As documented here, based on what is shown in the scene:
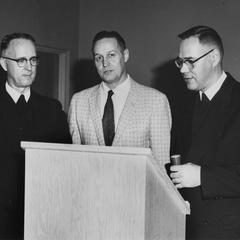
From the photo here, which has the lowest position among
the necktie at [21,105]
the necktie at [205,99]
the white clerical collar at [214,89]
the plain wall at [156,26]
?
the necktie at [21,105]

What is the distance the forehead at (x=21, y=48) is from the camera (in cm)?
238

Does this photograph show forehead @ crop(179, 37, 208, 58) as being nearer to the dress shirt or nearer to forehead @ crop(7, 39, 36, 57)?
the dress shirt

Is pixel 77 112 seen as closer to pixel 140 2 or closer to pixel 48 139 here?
pixel 48 139

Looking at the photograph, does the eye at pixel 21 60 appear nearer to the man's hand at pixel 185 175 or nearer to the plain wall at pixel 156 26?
the man's hand at pixel 185 175

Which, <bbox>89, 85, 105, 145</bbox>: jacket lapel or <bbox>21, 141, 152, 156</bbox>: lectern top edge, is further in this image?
<bbox>89, 85, 105, 145</bbox>: jacket lapel

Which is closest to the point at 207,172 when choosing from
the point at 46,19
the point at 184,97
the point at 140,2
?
the point at 184,97

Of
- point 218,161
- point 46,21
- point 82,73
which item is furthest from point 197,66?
point 82,73

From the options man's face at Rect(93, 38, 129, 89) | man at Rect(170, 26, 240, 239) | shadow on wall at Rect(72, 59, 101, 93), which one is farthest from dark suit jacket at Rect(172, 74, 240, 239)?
shadow on wall at Rect(72, 59, 101, 93)

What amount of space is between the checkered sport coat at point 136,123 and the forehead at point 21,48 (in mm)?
462

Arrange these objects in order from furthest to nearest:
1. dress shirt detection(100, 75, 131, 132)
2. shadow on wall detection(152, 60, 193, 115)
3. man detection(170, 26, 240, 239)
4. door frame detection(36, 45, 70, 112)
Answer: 1. door frame detection(36, 45, 70, 112)
2. shadow on wall detection(152, 60, 193, 115)
3. dress shirt detection(100, 75, 131, 132)
4. man detection(170, 26, 240, 239)

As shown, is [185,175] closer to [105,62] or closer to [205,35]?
[205,35]

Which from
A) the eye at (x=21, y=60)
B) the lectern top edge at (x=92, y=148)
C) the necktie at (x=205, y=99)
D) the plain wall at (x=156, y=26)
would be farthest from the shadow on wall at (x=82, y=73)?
the lectern top edge at (x=92, y=148)

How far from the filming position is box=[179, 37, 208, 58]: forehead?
205 centimetres

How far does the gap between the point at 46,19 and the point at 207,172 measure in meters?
3.79
